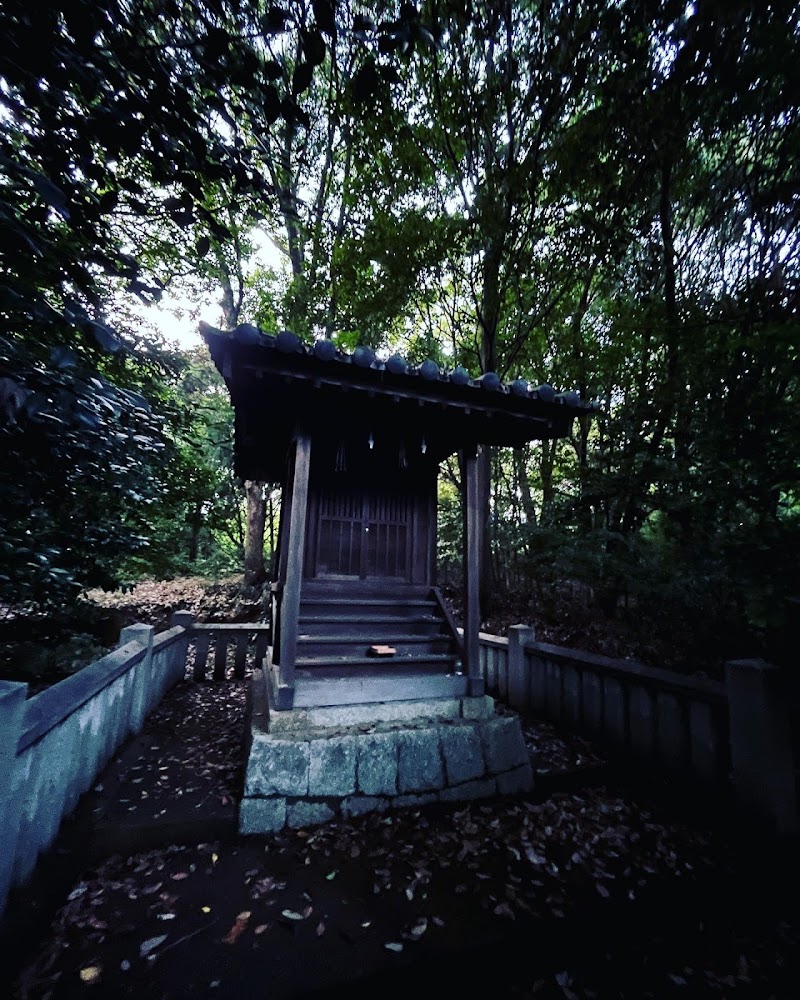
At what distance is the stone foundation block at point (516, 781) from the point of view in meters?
4.62

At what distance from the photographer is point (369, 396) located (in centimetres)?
442

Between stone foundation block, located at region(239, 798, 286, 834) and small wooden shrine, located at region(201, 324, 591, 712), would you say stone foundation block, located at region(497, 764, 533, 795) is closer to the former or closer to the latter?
small wooden shrine, located at region(201, 324, 591, 712)

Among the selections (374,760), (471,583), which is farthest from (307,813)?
(471,583)

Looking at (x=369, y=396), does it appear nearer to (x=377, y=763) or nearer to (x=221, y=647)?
(x=377, y=763)

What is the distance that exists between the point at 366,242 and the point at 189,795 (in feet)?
37.7

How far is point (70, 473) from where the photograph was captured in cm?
489

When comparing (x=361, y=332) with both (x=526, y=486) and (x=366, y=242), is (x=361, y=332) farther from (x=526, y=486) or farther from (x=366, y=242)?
(x=526, y=486)

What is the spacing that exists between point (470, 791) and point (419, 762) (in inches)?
25.8

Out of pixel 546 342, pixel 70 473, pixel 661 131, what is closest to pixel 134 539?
pixel 70 473

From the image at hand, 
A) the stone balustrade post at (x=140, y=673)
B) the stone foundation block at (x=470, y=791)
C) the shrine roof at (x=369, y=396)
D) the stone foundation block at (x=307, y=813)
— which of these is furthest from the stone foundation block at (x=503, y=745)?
the stone balustrade post at (x=140, y=673)

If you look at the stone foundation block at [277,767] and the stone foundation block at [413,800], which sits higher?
the stone foundation block at [277,767]

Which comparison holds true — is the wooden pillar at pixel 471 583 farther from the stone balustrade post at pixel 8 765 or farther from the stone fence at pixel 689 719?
the stone balustrade post at pixel 8 765

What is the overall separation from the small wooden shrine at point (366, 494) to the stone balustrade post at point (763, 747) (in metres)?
2.53

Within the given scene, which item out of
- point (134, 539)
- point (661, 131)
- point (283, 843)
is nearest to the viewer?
point (283, 843)
